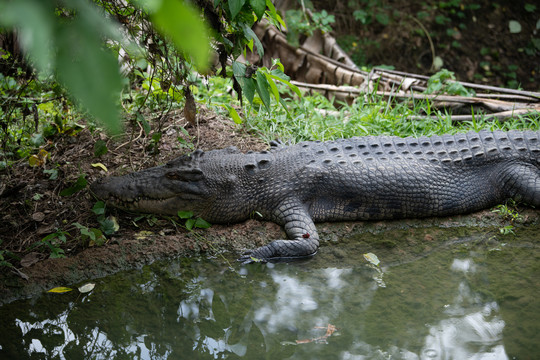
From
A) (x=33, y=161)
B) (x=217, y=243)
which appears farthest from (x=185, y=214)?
(x=33, y=161)

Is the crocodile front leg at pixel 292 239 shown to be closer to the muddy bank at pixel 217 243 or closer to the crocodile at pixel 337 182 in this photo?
the crocodile at pixel 337 182

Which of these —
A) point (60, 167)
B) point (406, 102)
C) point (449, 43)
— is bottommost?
point (60, 167)

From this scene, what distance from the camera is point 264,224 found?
4180mm

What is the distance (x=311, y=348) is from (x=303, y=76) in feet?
21.8

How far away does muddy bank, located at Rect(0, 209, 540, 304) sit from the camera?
3.22m

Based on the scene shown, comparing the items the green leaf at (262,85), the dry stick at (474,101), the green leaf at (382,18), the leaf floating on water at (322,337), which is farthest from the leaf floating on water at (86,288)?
the green leaf at (382,18)

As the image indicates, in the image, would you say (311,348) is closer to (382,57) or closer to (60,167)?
(60,167)

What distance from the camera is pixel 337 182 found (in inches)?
165

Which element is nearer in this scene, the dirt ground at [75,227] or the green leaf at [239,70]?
the green leaf at [239,70]

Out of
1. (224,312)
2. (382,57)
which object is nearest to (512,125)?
(224,312)

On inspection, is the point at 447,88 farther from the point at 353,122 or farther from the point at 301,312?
the point at 301,312

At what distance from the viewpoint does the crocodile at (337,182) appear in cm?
406

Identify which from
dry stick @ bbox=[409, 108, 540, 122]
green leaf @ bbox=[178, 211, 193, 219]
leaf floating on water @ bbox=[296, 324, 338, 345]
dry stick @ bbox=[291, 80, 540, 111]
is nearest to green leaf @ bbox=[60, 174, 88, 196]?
green leaf @ bbox=[178, 211, 193, 219]

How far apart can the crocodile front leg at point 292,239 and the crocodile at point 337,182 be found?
1 centimetres
